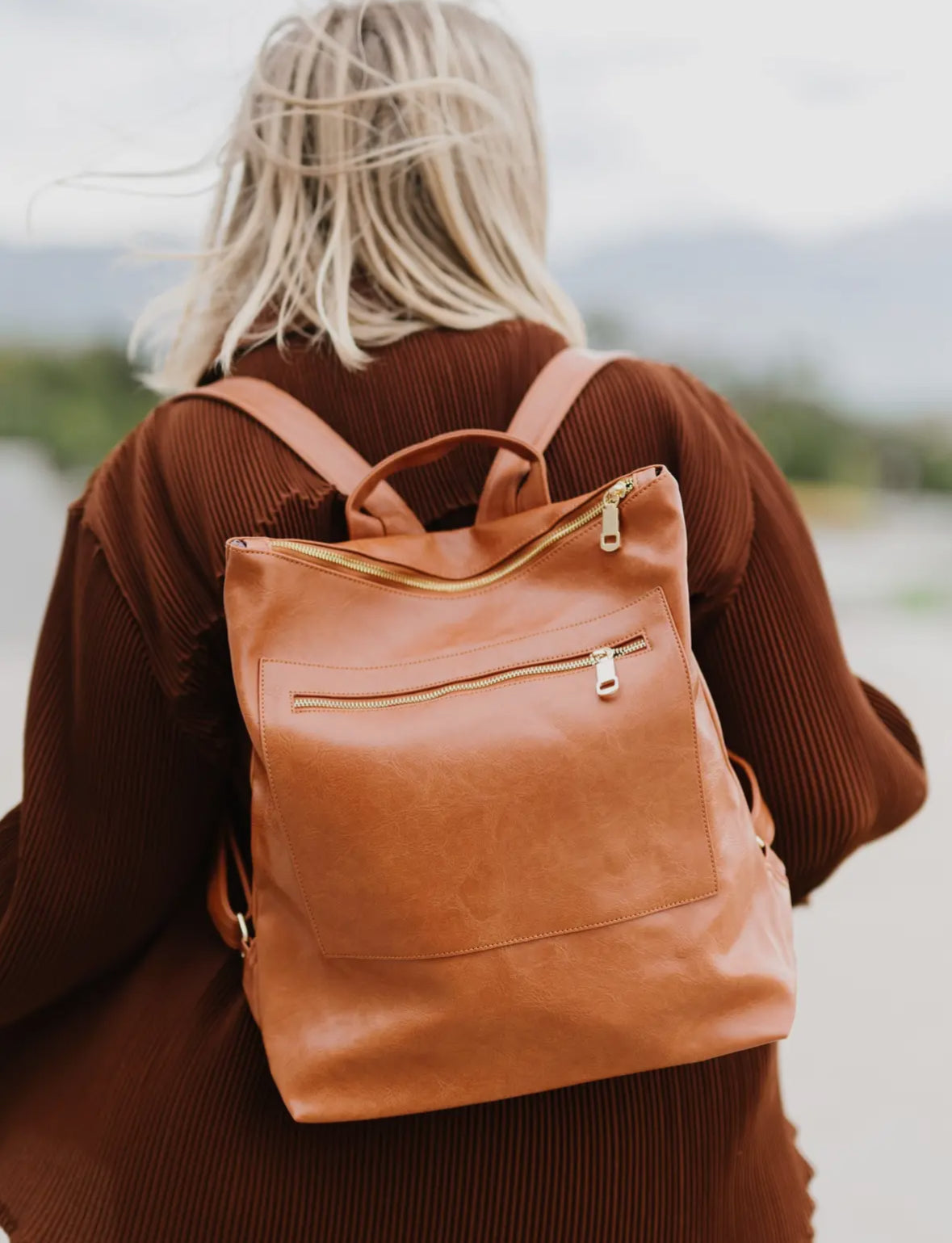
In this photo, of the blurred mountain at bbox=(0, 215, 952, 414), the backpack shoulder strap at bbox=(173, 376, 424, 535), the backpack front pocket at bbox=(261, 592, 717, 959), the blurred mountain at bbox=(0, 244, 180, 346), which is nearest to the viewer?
the backpack front pocket at bbox=(261, 592, 717, 959)

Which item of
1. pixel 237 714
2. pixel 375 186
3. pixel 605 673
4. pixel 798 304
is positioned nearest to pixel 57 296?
pixel 798 304

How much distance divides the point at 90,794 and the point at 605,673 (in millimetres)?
457

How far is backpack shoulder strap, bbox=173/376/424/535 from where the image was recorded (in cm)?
89

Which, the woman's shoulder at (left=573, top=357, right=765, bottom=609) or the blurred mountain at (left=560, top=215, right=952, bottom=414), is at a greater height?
the woman's shoulder at (left=573, top=357, right=765, bottom=609)

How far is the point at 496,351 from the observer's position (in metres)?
0.95

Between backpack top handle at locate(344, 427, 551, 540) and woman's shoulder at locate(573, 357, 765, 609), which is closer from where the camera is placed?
backpack top handle at locate(344, 427, 551, 540)

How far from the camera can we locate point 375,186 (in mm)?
1002

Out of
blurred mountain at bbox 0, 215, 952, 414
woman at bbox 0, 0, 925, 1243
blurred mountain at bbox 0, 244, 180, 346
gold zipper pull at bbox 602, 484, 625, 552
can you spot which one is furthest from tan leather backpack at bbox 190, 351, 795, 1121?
blurred mountain at bbox 0, 215, 952, 414

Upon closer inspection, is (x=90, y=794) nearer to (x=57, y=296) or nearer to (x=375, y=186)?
(x=375, y=186)

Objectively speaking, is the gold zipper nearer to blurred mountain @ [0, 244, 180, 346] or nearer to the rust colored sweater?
the rust colored sweater

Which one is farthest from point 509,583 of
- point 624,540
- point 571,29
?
point 571,29

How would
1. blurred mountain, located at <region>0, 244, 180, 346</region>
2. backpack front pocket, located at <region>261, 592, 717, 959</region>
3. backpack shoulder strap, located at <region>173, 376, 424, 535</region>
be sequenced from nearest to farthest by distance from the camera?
backpack front pocket, located at <region>261, 592, 717, 959</region>, backpack shoulder strap, located at <region>173, 376, 424, 535</region>, blurred mountain, located at <region>0, 244, 180, 346</region>

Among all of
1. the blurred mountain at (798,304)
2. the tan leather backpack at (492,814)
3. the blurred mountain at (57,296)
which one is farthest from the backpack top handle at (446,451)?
the blurred mountain at (798,304)

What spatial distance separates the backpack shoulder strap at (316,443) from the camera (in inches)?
34.9
